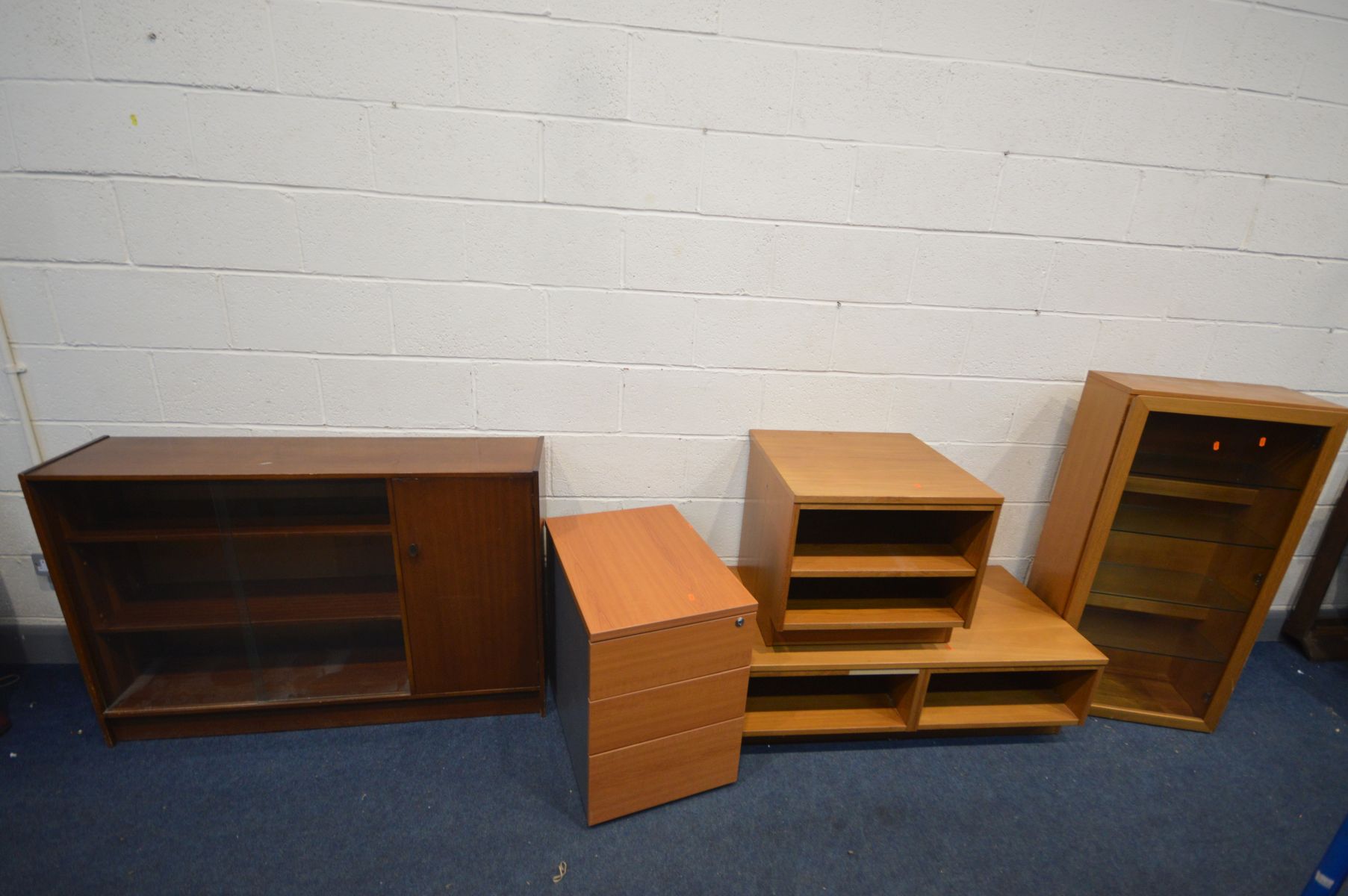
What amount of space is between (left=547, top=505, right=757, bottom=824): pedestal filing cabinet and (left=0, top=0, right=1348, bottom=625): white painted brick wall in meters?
0.49

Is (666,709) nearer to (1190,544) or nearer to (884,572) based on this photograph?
(884,572)

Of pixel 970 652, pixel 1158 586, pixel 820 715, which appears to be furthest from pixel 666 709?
pixel 1158 586

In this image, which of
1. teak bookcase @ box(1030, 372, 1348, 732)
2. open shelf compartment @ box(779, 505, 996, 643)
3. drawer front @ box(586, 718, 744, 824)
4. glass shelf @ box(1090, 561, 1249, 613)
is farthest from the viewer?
glass shelf @ box(1090, 561, 1249, 613)

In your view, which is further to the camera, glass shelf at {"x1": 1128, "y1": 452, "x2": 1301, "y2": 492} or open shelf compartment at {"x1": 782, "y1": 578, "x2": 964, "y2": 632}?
glass shelf at {"x1": 1128, "y1": 452, "x2": 1301, "y2": 492}

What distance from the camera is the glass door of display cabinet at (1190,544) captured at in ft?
6.06

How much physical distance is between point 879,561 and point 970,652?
452 mm

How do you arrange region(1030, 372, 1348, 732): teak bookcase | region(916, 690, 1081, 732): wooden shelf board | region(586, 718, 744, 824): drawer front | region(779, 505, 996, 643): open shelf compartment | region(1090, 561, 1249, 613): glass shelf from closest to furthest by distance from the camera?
region(586, 718, 744, 824): drawer front
region(779, 505, 996, 643): open shelf compartment
region(1030, 372, 1348, 732): teak bookcase
region(916, 690, 1081, 732): wooden shelf board
region(1090, 561, 1249, 613): glass shelf

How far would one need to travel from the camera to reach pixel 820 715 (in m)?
1.91

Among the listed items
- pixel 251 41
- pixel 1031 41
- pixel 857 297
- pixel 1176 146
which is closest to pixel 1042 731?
pixel 857 297

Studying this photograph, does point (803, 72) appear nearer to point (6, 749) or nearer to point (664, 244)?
point (664, 244)

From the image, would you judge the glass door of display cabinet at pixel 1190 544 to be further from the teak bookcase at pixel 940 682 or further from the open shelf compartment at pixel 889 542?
the open shelf compartment at pixel 889 542

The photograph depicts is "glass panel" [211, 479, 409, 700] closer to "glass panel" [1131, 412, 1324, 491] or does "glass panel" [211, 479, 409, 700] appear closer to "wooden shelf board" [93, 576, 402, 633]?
"wooden shelf board" [93, 576, 402, 633]

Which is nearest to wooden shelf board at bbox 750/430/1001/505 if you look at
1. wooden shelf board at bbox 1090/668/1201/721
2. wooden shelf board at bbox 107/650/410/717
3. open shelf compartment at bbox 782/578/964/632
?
open shelf compartment at bbox 782/578/964/632

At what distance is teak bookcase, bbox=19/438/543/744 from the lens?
1.69m
